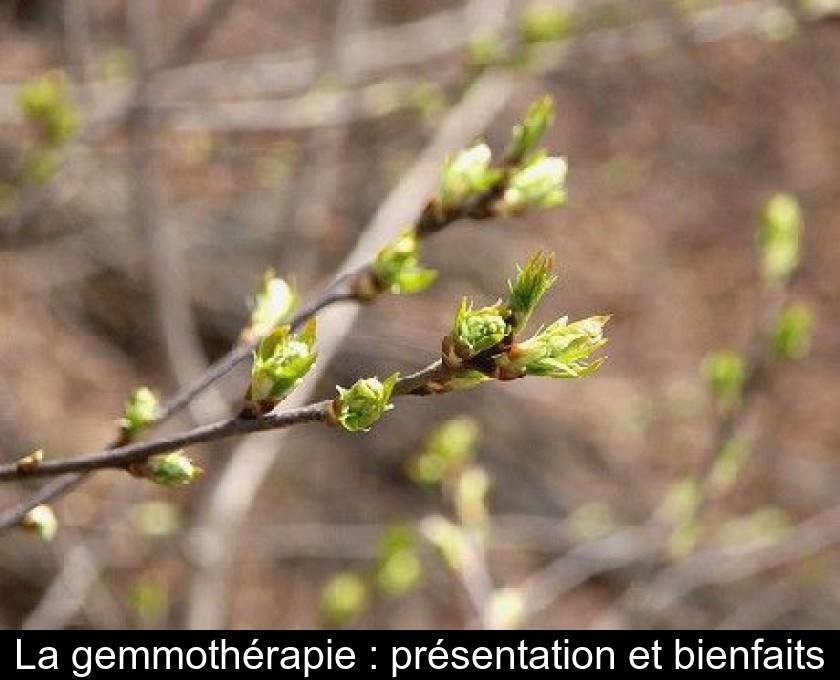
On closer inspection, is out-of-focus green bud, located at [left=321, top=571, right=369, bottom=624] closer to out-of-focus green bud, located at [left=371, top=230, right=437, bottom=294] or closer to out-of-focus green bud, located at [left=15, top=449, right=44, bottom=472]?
out-of-focus green bud, located at [left=371, top=230, right=437, bottom=294]

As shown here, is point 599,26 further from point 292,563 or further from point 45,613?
point 292,563

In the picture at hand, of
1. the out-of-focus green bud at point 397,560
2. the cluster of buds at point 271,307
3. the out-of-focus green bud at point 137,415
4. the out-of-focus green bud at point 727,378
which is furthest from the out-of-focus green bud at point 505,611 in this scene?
the out-of-focus green bud at point 137,415

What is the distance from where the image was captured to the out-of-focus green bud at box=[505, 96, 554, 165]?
1.10 m

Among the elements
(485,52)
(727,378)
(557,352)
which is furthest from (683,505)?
(557,352)

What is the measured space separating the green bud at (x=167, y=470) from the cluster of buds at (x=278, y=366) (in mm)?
101

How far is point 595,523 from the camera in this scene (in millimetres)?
3570

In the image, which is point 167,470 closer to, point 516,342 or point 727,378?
point 516,342

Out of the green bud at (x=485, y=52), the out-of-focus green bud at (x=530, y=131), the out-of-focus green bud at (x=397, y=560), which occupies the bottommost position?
the out-of-focus green bud at (x=530, y=131)

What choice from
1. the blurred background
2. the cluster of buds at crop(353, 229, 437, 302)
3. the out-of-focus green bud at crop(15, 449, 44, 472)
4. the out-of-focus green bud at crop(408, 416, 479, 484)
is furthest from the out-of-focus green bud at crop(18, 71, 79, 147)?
the out-of-focus green bud at crop(15, 449, 44, 472)

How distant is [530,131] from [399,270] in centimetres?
19

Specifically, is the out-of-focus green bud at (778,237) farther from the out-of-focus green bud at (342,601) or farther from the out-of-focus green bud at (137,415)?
the out-of-focus green bud at (137,415)

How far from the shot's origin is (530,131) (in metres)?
1.11
